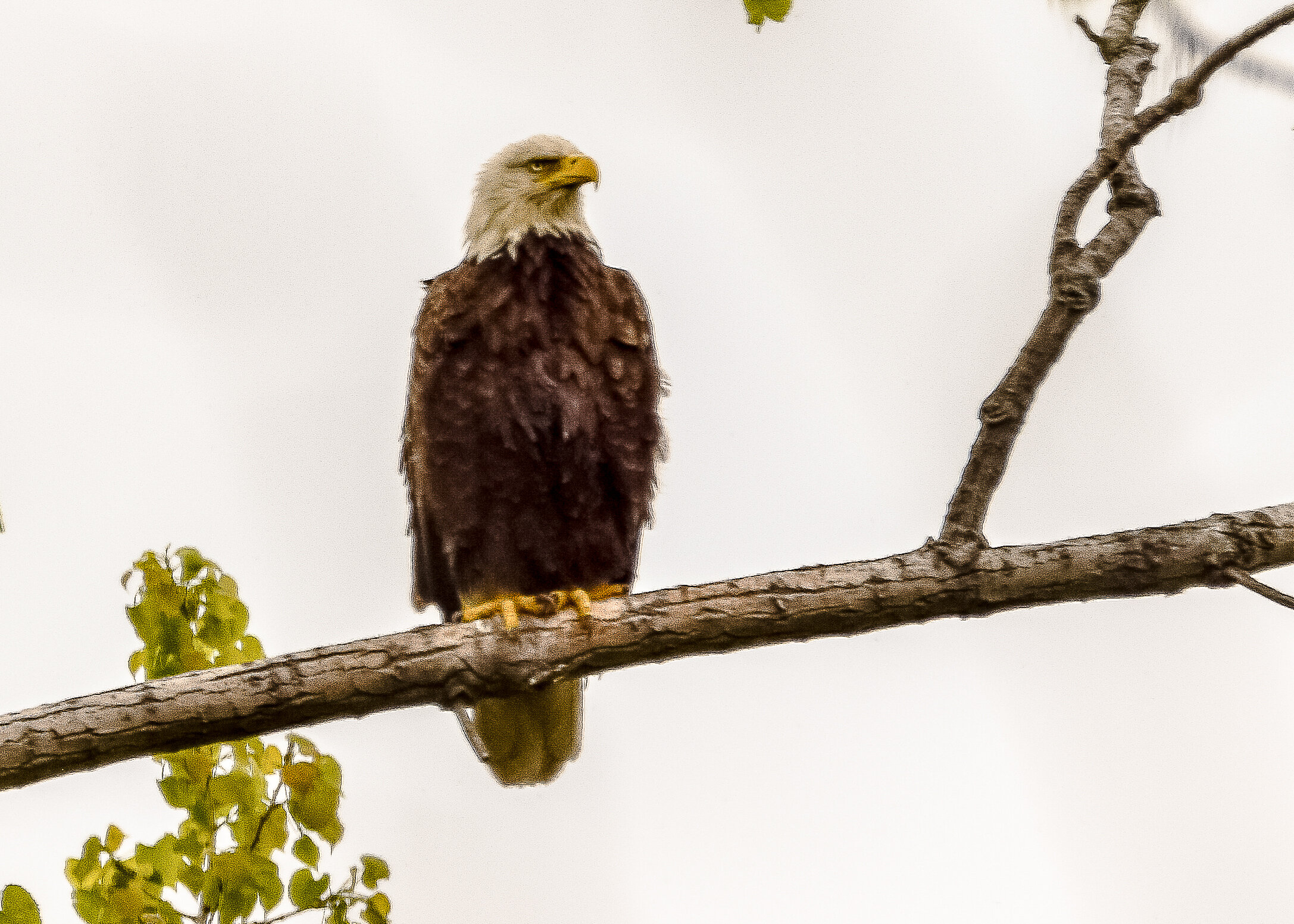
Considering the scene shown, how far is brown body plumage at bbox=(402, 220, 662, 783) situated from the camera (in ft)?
9.86

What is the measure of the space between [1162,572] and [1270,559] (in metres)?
0.23

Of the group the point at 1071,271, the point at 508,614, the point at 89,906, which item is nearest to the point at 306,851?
the point at 89,906

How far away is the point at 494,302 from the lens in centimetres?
312

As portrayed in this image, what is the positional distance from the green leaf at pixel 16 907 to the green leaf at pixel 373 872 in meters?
0.50

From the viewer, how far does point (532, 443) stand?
9.77ft

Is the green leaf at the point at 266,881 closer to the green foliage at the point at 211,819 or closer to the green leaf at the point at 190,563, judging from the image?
the green foliage at the point at 211,819

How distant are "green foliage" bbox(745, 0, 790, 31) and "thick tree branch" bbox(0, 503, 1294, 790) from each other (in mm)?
1058

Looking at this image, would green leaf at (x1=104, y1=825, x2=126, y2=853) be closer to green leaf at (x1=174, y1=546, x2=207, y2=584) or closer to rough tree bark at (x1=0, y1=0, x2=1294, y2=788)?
rough tree bark at (x1=0, y1=0, x2=1294, y2=788)

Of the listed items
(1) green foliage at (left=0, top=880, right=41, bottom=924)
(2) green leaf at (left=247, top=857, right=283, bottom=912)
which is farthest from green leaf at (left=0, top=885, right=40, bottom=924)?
(2) green leaf at (left=247, top=857, right=283, bottom=912)

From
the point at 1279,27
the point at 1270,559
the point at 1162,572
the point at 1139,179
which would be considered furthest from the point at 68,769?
the point at 1279,27

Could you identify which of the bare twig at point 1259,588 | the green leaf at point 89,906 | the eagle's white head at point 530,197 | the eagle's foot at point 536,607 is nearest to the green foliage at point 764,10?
the eagle's foot at point 536,607

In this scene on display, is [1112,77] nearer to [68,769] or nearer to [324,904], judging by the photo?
[324,904]

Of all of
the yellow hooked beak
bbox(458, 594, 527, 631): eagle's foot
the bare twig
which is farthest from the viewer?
the yellow hooked beak

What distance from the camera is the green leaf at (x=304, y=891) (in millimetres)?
1995
